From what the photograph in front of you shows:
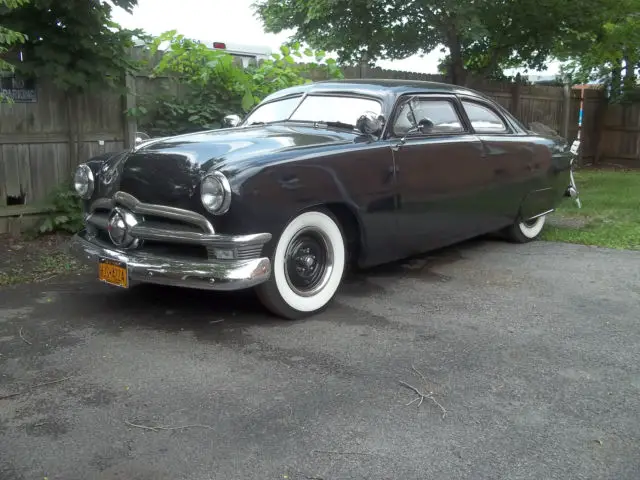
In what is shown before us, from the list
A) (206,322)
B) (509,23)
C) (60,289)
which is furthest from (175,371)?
(509,23)

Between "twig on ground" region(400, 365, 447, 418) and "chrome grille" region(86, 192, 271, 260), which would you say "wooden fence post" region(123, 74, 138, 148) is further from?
"twig on ground" region(400, 365, 447, 418)

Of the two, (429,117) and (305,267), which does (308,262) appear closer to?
(305,267)

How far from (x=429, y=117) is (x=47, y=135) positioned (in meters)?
3.95

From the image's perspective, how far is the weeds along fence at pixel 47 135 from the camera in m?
6.57

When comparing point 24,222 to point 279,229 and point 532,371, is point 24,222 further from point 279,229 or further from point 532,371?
point 532,371

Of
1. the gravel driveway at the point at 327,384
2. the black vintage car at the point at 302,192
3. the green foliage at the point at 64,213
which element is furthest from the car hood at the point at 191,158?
the green foliage at the point at 64,213

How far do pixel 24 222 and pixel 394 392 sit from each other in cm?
483

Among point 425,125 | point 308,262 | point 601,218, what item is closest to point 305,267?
point 308,262

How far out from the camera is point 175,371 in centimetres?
357

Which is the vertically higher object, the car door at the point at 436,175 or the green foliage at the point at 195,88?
the green foliage at the point at 195,88

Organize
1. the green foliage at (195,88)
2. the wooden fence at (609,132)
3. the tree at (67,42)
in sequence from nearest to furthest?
the tree at (67,42) < the green foliage at (195,88) < the wooden fence at (609,132)

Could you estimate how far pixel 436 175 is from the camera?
532 cm

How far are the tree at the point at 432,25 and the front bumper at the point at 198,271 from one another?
7072 mm

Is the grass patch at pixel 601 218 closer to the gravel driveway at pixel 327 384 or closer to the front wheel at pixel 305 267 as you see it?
the gravel driveway at pixel 327 384
